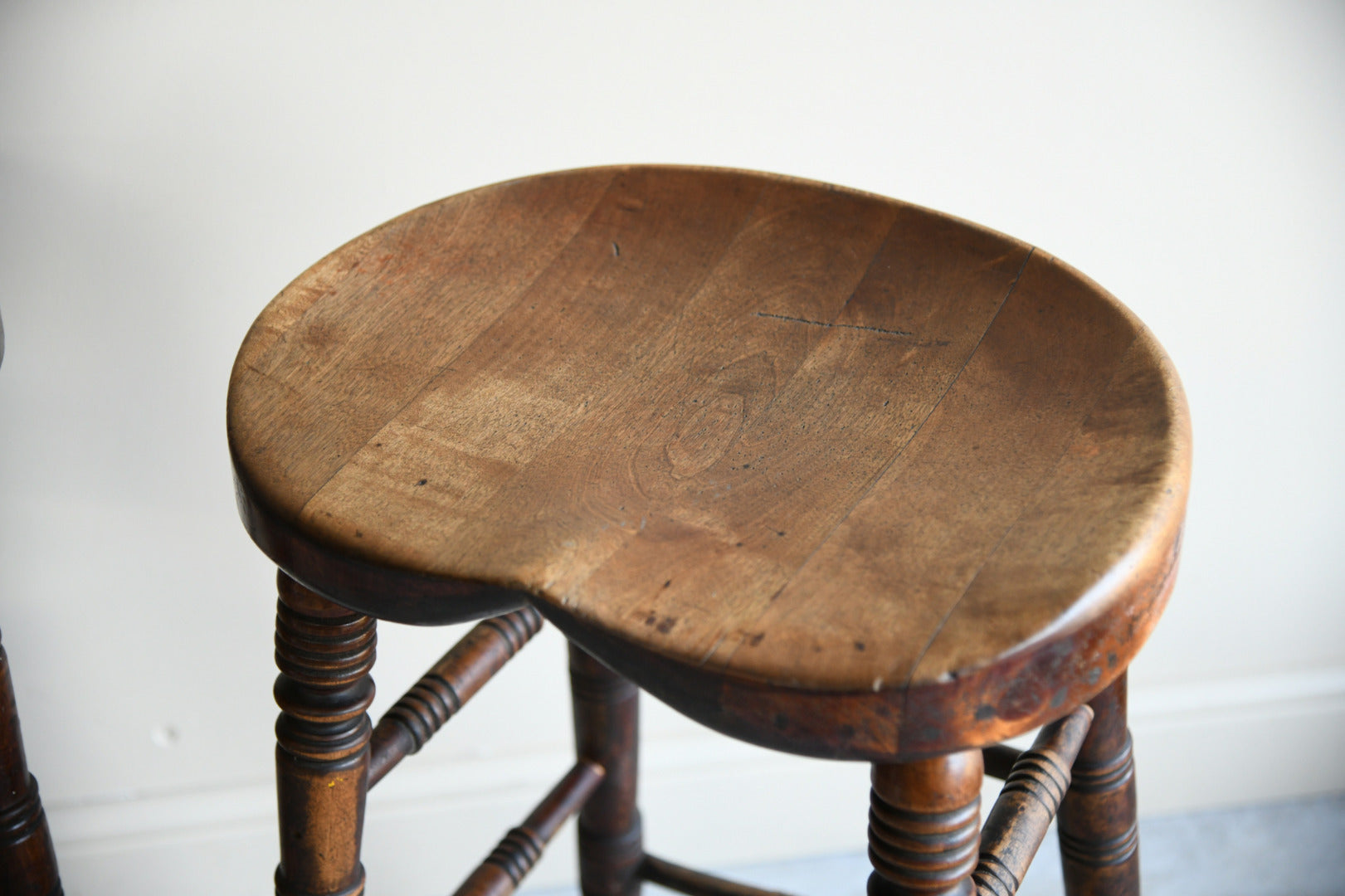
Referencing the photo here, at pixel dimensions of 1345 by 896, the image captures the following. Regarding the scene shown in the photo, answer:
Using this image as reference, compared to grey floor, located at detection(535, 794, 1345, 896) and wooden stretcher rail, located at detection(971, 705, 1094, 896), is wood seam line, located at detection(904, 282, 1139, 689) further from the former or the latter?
grey floor, located at detection(535, 794, 1345, 896)

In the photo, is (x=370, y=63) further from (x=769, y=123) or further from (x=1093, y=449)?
(x=1093, y=449)

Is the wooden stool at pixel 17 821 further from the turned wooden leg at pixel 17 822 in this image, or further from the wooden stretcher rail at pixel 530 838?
the wooden stretcher rail at pixel 530 838

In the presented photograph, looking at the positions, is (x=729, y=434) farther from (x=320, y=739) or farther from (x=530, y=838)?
(x=530, y=838)

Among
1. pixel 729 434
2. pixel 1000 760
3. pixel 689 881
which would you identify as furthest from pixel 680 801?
pixel 729 434

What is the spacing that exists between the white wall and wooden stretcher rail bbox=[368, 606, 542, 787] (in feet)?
0.93

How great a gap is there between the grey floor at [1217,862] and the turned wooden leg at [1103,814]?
47cm

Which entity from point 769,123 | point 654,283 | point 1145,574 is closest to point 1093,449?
point 1145,574

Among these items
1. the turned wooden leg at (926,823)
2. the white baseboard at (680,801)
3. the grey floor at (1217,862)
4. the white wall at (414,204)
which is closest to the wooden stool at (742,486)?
the turned wooden leg at (926,823)

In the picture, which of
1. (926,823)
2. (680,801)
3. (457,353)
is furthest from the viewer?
(680,801)

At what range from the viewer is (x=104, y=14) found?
0.70 m

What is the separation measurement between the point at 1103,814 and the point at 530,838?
0.34 m

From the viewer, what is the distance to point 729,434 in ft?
1.48

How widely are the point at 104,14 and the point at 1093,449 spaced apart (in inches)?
26.2

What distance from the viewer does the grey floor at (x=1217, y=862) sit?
1.03 m
